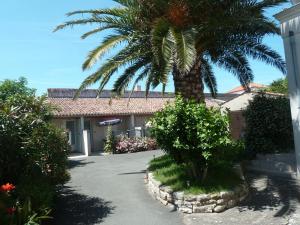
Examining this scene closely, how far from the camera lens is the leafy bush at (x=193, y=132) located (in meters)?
9.63

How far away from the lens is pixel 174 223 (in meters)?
8.78

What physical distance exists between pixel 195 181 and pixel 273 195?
209 centimetres

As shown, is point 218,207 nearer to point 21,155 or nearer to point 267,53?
point 21,155

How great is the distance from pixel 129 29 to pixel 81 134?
1476cm

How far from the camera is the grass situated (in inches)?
388

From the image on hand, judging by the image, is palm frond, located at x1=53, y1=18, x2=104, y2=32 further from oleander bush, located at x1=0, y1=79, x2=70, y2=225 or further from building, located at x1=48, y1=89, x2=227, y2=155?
building, located at x1=48, y1=89, x2=227, y2=155

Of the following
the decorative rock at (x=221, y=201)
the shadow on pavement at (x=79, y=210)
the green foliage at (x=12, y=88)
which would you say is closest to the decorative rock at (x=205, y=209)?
the decorative rock at (x=221, y=201)

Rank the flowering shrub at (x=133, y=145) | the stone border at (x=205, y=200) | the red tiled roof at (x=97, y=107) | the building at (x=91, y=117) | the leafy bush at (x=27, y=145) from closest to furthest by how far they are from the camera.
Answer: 1. the leafy bush at (x=27, y=145)
2. the stone border at (x=205, y=200)
3. the flowering shrub at (x=133, y=145)
4. the building at (x=91, y=117)
5. the red tiled roof at (x=97, y=107)

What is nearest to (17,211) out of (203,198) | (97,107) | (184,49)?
(203,198)

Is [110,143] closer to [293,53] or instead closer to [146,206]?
[146,206]

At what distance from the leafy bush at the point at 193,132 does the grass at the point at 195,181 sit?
42 cm

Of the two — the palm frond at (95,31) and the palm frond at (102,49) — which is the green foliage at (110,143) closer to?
the palm frond at (95,31)

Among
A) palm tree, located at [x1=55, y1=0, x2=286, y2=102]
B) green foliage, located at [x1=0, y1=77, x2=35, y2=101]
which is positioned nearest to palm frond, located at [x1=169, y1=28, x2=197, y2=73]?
palm tree, located at [x1=55, y1=0, x2=286, y2=102]

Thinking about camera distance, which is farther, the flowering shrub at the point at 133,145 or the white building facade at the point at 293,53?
the flowering shrub at the point at 133,145
